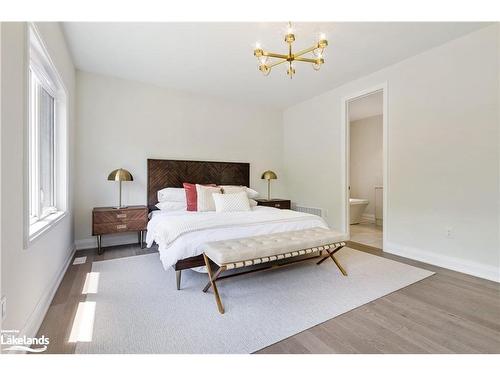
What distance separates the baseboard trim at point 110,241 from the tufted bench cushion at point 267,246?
2314 millimetres

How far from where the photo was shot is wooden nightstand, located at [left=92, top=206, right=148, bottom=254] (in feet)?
10.6

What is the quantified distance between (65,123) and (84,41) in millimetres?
978

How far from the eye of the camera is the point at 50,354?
1384mm

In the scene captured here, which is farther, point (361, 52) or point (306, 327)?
point (361, 52)

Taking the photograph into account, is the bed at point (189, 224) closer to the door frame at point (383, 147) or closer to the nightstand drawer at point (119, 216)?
the nightstand drawer at point (119, 216)

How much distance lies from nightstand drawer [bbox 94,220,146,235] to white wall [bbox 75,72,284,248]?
0.47 meters

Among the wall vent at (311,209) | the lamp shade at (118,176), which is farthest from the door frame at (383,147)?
the lamp shade at (118,176)

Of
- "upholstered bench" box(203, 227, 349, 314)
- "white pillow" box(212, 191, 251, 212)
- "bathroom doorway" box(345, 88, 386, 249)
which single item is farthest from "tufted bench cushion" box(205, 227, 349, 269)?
"bathroom doorway" box(345, 88, 386, 249)

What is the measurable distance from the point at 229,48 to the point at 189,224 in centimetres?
214

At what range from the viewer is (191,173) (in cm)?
428

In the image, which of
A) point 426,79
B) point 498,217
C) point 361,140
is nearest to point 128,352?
point 498,217

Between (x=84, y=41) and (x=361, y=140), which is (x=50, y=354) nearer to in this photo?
(x=84, y=41)

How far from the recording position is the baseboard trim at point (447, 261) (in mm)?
2482

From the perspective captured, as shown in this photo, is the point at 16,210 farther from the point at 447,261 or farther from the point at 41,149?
the point at 447,261
